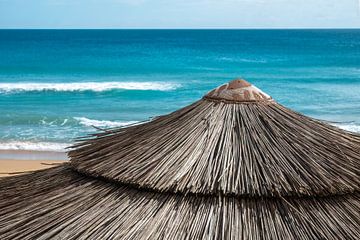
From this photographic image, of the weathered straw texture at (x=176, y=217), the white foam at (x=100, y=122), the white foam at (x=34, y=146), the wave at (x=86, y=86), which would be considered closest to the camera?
the weathered straw texture at (x=176, y=217)

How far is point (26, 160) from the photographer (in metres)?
12.3

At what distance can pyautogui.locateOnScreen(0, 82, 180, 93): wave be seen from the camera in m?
26.1

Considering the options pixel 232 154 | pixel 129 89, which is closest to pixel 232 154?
pixel 232 154

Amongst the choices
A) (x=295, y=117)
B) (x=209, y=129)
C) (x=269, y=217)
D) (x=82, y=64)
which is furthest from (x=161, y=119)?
(x=82, y=64)

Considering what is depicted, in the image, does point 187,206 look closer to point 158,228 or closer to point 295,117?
point 158,228

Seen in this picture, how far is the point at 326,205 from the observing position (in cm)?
275

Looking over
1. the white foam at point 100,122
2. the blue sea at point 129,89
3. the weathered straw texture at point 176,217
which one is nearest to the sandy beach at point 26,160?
the blue sea at point 129,89

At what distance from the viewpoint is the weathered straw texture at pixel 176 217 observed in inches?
103

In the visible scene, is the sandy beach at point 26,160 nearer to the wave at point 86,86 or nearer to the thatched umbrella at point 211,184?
the thatched umbrella at point 211,184

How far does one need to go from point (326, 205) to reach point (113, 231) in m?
1.11

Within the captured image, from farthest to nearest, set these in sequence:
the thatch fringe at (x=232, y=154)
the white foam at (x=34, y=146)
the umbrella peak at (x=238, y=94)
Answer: the white foam at (x=34, y=146) → the umbrella peak at (x=238, y=94) → the thatch fringe at (x=232, y=154)

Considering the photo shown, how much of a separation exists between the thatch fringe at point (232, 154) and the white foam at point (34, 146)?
33.8 ft

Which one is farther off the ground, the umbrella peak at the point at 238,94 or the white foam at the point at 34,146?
the umbrella peak at the point at 238,94

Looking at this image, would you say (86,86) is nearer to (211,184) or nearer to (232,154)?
(232,154)
